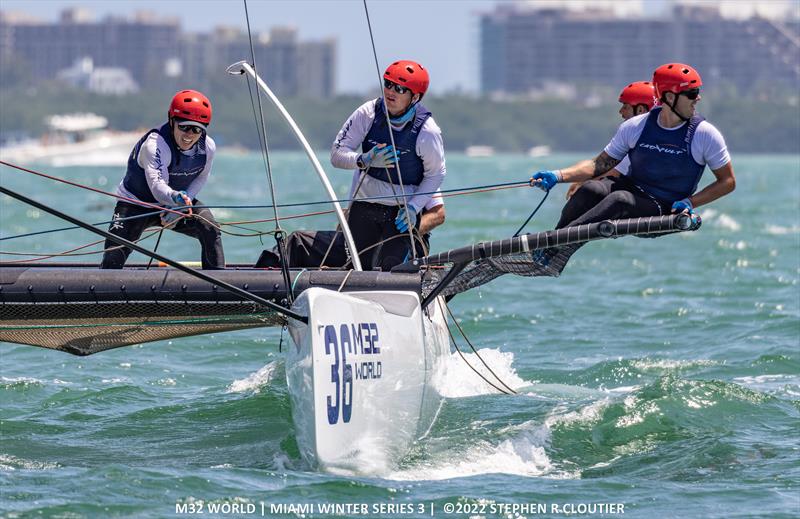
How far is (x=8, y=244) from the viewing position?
60.1 ft

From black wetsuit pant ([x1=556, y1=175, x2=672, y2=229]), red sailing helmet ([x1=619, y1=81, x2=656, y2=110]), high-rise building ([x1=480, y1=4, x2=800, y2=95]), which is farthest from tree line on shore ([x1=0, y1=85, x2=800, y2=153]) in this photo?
black wetsuit pant ([x1=556, y1=175, x2=672, y2=229])

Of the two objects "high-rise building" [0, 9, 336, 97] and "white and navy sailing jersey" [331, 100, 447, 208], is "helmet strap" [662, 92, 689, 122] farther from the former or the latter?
"high-rise building" [0, 9, 336, 97]

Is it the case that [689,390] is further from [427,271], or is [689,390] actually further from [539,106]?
[539,106]

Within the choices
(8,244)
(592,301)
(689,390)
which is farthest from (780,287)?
(8,244)

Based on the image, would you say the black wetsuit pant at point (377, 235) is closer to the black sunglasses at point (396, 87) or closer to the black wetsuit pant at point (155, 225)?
the black sunglasses at point (396, 87)

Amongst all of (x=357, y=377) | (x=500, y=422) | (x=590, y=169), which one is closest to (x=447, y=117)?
(x=500, y=422)

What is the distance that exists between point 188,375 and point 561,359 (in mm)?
2606

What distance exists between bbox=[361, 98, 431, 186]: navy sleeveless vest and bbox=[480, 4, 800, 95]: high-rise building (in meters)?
114

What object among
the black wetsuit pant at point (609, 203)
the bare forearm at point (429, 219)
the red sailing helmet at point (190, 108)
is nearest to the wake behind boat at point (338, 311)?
the black wetsuit pant at point (609, 203)

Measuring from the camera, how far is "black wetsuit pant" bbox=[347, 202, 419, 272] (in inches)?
284

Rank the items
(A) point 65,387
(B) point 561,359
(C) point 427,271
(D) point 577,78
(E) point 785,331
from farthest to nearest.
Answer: (D) point 577,78 → (E) point 785,331 → (B) point 561,359 → (A) point 65,387 → (C) point 427,271

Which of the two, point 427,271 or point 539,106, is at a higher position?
point 539,106

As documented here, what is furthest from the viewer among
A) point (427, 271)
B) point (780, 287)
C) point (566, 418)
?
point (780, 287)

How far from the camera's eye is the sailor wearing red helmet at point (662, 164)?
6520 millimetres
